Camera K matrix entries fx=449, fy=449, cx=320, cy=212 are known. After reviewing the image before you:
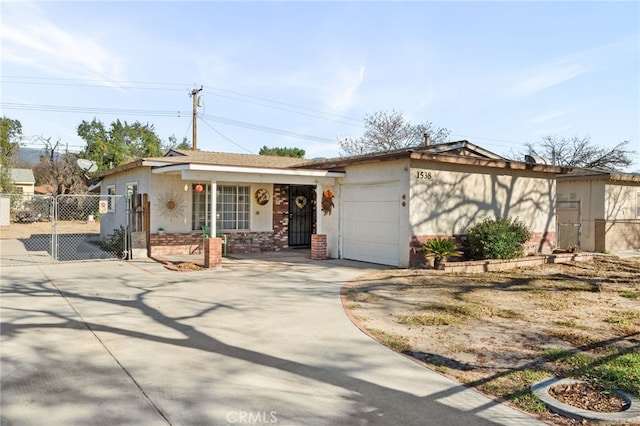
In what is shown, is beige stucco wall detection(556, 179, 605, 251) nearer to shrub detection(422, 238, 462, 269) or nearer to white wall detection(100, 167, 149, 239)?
shrub detection(422, 238, 462, 269)

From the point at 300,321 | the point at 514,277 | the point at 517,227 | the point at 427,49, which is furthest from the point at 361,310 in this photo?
the point at 427,49

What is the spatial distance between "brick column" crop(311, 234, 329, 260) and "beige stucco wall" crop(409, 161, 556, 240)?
291 cm

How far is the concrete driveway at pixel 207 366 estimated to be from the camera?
354 centimetres

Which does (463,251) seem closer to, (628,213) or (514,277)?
(514,277)

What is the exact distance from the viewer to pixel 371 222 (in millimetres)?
12500

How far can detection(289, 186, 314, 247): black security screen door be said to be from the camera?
53.1 feet

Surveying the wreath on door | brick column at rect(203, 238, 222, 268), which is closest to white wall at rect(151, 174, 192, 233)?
brick column at rect(203, 238, 222, 268)

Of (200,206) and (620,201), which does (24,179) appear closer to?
(200,206)

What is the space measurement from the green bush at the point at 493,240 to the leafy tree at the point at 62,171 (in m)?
34.9

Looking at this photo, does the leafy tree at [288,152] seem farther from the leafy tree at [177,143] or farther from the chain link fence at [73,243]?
the chain link fence at [73,243]

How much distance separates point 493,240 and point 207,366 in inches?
369

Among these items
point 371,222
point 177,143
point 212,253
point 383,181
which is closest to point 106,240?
point 212,253

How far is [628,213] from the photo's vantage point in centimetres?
1759

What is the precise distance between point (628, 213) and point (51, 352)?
19708 mm
